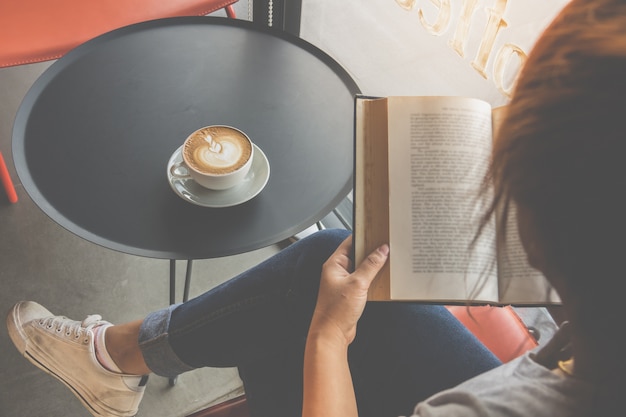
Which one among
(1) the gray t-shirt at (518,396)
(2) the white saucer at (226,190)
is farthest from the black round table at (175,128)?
(1) the gray t-shirt at (518,396)

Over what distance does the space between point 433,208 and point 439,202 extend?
1cm

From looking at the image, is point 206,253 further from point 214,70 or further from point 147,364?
point 214,70

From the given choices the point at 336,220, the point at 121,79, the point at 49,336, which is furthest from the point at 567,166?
the point at 336,220

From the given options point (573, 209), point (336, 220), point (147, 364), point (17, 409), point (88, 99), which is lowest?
point (17, 409)

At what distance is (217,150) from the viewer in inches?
34.7

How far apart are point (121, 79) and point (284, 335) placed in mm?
581

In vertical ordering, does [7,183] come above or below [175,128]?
below

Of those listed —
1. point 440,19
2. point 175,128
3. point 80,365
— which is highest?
point 440,19

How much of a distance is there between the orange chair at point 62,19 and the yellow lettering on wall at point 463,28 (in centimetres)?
57

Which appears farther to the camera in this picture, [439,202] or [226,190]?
[226,190]

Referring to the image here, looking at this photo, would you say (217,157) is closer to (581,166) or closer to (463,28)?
(581,166)

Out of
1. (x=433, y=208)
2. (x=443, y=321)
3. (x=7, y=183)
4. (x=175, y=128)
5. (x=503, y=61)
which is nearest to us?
(x=433, y=208)

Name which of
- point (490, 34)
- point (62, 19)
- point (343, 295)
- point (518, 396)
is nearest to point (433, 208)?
point (343, 295)

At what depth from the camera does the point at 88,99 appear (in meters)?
1.01
